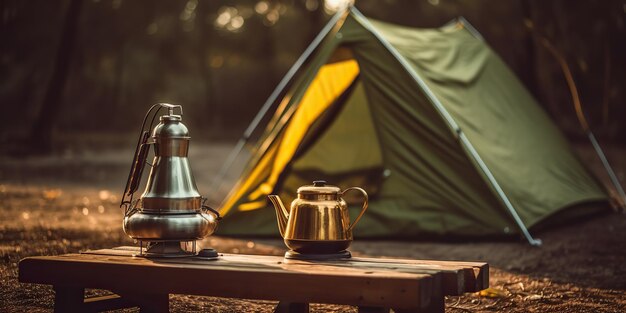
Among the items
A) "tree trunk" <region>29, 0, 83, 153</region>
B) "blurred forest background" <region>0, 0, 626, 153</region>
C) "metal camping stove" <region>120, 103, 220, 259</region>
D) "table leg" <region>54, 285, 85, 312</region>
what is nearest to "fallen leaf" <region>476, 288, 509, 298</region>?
"metal camping stove" <region>120, 103, 220, 259</region>

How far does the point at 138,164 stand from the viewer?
3.56m

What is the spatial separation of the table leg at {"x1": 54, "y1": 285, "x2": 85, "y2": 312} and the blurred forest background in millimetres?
11372

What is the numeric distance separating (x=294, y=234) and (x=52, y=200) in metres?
7.52

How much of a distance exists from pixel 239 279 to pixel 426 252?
3.69m

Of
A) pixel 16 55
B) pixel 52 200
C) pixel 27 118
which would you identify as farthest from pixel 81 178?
pixel 27 118

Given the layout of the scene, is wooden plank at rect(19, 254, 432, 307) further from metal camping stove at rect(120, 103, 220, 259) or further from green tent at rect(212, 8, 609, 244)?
green tent at rect(212, 8, 609, 244)

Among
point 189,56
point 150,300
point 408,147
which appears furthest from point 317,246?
point 189,56

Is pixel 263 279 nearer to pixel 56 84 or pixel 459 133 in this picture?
pixel 459 133

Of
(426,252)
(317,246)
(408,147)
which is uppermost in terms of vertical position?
(408,147)

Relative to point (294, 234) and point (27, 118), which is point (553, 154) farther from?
point (27, 118)

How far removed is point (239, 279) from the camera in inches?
123

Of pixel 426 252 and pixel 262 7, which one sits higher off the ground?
pixel 262 7

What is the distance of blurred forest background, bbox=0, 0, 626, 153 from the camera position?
17.7 meters

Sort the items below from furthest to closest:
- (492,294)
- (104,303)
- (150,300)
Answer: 1. (492,294)
2. (104,303)
3. (150,300)
